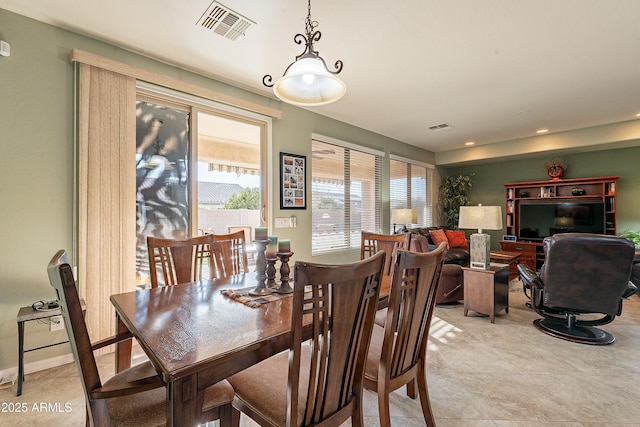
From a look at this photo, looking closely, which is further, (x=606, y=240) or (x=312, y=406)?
(x=606, y=240)

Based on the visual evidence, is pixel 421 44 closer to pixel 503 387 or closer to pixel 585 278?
pixel 585 278

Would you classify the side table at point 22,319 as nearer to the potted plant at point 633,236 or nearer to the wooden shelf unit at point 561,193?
the potted plant at point 633,236

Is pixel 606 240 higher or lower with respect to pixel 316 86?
lower

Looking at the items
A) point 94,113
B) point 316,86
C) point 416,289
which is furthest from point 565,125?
point 94,113

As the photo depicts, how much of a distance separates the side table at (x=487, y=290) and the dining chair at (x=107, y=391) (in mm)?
2942

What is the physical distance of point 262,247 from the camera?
1.65 meters

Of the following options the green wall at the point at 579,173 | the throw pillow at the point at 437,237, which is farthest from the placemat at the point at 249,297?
the green wall at the point at 579,173

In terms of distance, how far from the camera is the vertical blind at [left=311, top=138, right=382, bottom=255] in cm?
423

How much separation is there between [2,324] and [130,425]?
186 centimetres

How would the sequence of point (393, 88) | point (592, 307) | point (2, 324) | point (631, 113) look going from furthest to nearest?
point (631, 113), point (393, 88), point (592, 307), point (2, 324)

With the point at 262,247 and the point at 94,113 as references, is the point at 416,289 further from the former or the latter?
the point at 94,113

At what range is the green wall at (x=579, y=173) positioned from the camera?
507cm

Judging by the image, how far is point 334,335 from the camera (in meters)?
1.01

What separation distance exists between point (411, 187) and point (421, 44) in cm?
391
